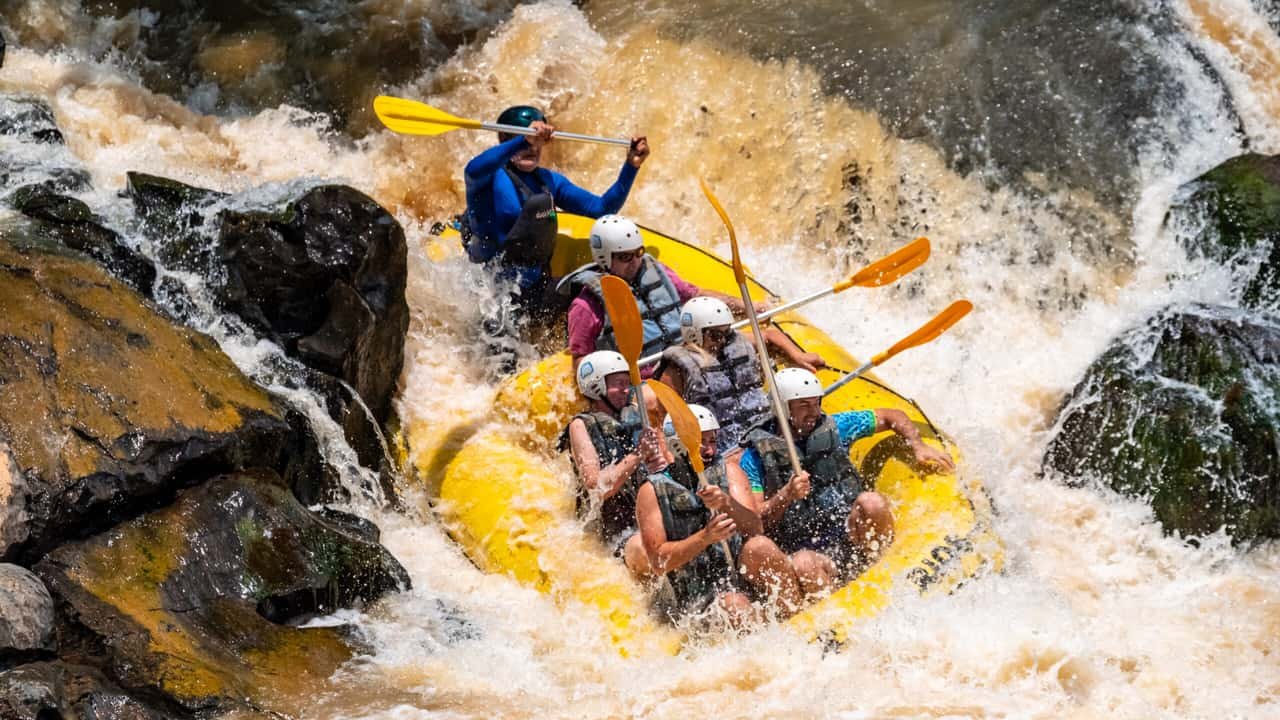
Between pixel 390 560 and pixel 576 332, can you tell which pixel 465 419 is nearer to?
pixel 576 332

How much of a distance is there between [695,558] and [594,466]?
1.82 ft

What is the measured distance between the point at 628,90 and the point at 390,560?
177 inches

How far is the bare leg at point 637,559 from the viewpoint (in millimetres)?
5078

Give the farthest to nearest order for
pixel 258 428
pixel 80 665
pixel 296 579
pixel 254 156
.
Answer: pixel 254 156
pixel 258 428
pixel 296 579
pixel 80 665

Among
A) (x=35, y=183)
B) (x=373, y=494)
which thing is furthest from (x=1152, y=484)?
(x=35, y=183)

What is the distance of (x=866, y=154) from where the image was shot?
8336mm

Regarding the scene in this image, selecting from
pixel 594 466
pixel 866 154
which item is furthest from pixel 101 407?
pixel 866 154

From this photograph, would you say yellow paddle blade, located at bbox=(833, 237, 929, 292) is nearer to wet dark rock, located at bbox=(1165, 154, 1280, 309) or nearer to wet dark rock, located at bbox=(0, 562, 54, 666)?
wet dark rock, located at bbox=(1165, 154, 1280, 309)

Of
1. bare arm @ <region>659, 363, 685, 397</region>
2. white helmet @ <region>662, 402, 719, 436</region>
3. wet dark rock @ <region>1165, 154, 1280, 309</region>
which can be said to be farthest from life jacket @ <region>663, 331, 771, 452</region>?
wet dark rock @ <region>1165, 154, 1280, 309</region>

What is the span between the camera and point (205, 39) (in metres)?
9.29

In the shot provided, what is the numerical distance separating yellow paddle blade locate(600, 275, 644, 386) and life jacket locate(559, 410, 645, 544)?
0.29 m

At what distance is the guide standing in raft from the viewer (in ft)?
21.2

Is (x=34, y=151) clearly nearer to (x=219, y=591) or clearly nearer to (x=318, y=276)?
(x=318, y=276)

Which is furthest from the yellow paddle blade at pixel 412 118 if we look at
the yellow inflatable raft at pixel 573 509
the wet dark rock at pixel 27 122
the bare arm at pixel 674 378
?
the bare arm at pixel 674 378
